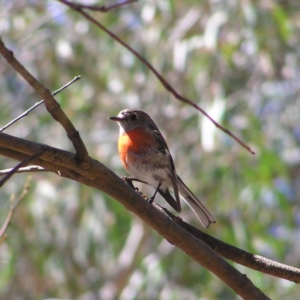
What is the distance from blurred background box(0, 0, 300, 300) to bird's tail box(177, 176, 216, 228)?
1433mm

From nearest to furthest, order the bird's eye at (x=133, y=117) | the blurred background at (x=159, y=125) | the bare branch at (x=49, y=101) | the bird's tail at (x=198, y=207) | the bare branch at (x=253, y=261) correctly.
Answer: the bare branch at (x=49, y=101) → the bare branch at (x=253, y=261) → the bird's tail at (x=198, y=207) → the bird's eye at (x=133, y=117) → the blurred background at (x=159, y=125)

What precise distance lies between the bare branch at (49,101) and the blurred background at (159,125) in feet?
10.7

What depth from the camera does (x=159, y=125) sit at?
589cm

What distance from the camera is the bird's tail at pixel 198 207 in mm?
2816

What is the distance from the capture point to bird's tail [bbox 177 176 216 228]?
282 cm

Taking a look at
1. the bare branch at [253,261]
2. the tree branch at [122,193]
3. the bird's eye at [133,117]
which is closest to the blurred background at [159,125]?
the bird's eye at [133,117]

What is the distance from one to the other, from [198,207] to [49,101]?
1.82 meters

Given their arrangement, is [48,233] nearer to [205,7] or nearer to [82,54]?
[82,54]

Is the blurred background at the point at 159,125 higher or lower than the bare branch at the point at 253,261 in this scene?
higher


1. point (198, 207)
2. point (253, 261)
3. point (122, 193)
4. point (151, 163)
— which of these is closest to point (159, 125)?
point (151, 163)

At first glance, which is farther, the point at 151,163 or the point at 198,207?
the point at 151,163

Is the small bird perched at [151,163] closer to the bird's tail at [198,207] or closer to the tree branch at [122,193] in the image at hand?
the bird's tail at [198,207]

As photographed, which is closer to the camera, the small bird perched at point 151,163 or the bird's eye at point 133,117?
the small bird perched at point 151,163

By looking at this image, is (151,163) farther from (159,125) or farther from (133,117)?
(159,125)
